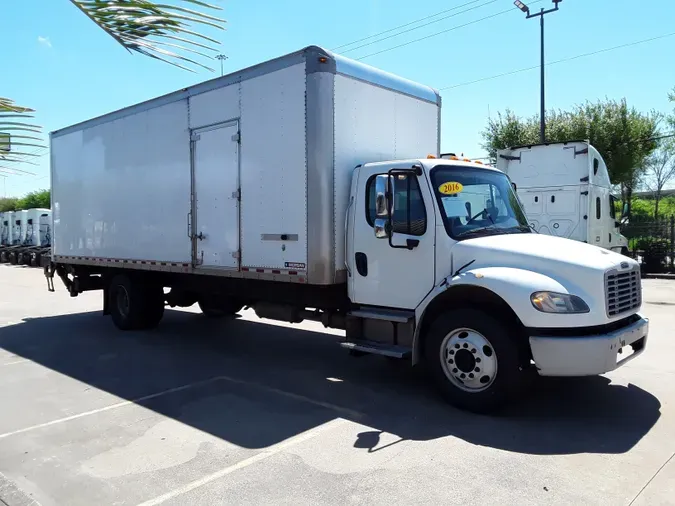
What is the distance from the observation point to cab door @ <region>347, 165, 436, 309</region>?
580cm

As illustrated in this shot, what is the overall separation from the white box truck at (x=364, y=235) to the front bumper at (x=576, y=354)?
0.01 m

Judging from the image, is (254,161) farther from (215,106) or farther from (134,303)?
(134,303)

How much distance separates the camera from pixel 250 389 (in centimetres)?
625

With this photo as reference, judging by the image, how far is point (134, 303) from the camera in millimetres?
9633

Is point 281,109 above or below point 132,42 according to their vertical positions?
above

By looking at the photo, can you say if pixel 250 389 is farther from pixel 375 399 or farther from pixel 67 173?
pixel 67 173

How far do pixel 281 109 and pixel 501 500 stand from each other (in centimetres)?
479

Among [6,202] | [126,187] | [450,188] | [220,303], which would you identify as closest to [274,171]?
[450,188]

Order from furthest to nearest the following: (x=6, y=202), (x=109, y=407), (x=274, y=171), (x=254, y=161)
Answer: (x=254, y=161) → (x=274, y=171) → (x=109, y=407) → (x=6, y=202)

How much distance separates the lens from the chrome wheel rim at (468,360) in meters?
5.21

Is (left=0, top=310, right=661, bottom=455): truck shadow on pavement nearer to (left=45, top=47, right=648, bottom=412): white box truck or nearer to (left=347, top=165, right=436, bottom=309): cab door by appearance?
(left=45, top=47, right=648, bottom=412): white box truck

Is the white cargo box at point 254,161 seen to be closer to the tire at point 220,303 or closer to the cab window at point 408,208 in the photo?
the cab window at point 408,208

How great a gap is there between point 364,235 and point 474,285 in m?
1.48

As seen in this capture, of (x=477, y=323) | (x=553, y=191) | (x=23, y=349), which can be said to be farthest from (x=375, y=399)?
(x=553, y=191)
